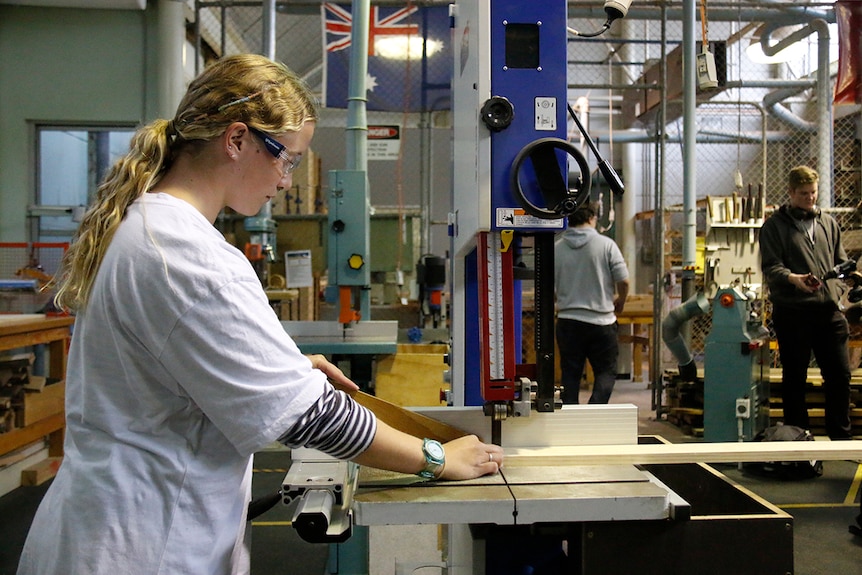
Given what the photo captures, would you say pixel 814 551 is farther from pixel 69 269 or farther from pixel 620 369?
pixel 620 369

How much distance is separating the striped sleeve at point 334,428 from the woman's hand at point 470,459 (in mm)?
225

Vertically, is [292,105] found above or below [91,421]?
above

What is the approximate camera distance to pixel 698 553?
1.14 metres

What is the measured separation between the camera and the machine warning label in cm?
125

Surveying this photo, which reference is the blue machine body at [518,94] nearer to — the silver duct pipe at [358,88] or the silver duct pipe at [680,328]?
the silver duct pipe at [358,88]

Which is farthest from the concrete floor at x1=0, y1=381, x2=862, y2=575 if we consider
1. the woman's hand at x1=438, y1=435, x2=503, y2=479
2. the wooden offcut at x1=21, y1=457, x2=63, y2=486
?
the woman's hand at x1=438, y1=435, x2=503, y2=479

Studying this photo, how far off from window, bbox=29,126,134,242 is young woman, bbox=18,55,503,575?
4415mm

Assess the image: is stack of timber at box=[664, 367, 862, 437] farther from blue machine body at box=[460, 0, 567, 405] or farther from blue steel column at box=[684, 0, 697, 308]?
blue machine body at box=[460, 0, 567, 405]

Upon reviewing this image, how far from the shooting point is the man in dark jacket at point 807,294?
339cm

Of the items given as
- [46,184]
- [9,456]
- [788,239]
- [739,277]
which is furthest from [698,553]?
[46,184]

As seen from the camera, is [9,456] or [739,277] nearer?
[9,456]

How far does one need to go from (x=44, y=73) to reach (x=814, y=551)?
17.9 ft

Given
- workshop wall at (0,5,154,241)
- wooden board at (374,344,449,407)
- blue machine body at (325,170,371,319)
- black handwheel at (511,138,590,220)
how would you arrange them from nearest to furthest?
black handwheel at (511,138,590,220), blue machine body at (325,170,371,319), wooden board at (374,344,449,407), workshop wall at (0,5,154,241)

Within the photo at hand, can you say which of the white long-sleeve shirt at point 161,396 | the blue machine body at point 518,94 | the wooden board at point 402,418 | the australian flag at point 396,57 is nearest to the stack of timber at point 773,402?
the australian flag at point 396,57
